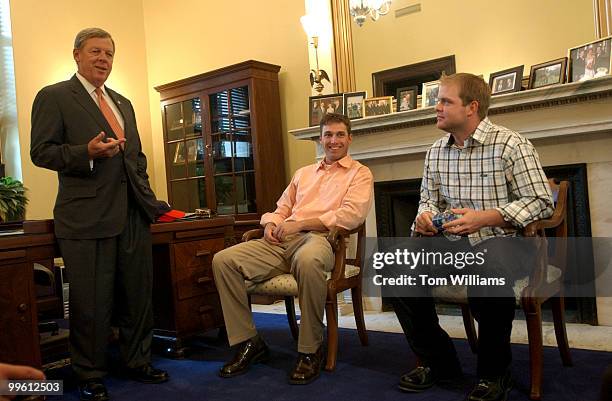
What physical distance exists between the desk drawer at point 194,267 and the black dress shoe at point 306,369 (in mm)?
684

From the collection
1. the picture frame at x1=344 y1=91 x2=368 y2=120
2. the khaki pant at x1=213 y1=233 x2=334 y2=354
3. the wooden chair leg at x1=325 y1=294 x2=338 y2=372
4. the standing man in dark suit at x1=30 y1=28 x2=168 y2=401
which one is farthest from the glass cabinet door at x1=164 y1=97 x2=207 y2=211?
the wooden chair leg at x1=325 y1=294 x2=338 y2=372

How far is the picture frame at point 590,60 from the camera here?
8.83 ft

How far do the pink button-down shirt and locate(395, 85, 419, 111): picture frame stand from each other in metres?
1.00

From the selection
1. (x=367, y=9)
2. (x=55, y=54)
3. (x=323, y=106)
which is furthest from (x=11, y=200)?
(x=367, y=9)

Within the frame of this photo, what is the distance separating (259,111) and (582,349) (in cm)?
287

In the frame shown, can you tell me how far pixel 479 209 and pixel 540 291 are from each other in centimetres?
33

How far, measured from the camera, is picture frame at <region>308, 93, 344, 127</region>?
3.62 m

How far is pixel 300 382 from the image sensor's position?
212 centimetres

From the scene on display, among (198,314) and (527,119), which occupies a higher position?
(527,119)

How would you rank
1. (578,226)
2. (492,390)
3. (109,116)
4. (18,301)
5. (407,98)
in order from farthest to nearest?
1. (407,98)
2. (578,226)
3. (109,116)
4. (18,301)
5. (492,390)

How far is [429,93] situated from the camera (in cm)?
336

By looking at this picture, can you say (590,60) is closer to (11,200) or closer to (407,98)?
(407,98)

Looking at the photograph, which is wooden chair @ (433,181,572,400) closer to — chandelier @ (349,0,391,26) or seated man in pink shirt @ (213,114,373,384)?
seated man in pink shirt @ (213,114,373,384)

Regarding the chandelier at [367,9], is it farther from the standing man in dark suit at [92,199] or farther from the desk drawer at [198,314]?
the desk drawer at [198,314]
